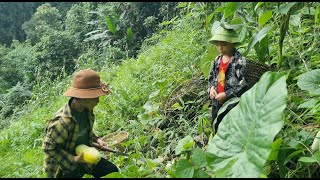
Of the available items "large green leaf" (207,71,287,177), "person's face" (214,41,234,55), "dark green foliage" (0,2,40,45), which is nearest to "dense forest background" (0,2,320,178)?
"large green leaf" (207,71,287,177)

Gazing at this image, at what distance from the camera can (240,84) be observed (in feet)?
7.44

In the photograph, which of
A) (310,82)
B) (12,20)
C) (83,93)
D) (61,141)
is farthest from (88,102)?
(12,20)

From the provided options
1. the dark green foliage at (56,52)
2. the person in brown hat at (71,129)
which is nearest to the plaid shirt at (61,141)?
the person in brown hat at (71,129)

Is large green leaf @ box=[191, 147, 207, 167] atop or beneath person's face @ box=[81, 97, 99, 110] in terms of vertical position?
beneath

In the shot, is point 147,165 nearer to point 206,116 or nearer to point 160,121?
point 206,116

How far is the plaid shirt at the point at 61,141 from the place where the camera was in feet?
6.04

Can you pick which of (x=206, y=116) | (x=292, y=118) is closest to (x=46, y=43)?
(x=206, y=116)

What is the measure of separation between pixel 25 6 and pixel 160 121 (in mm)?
20555

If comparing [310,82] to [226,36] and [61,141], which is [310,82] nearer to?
[226,36]

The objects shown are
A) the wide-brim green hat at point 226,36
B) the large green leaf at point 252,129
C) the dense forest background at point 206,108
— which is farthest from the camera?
the wide-brim green hat at point 226,36

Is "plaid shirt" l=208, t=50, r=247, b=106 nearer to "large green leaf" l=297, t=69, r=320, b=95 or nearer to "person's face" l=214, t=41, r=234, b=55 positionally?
"person's face" l=214, t=41, r=234, b=55

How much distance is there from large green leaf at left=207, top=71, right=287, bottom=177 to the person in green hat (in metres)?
0.90

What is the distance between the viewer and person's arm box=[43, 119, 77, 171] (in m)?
1.84

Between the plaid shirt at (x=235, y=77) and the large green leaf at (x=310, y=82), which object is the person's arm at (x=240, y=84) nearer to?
the plaid shirt at (x=235, y=77)
